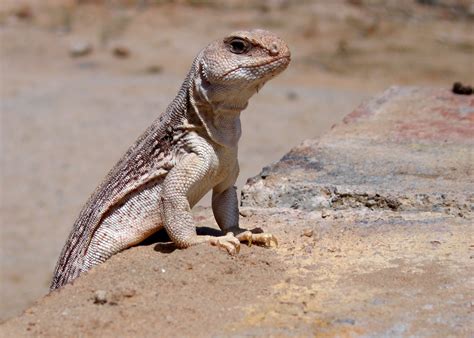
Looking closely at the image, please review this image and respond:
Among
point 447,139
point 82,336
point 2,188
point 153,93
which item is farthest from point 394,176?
point 153,93

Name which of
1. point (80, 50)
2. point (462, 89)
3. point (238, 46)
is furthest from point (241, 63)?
point (80, 50)

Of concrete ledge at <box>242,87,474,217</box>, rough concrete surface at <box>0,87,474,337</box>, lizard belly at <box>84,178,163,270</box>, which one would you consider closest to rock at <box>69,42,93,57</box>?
concrete ledge at <box>242,87,474,217</box>

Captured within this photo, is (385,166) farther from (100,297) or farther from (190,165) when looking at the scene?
(100,297)

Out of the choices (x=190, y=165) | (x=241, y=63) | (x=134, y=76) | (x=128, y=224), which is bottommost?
(x=134, y=76)

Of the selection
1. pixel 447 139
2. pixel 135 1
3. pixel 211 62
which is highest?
pixel 211 62

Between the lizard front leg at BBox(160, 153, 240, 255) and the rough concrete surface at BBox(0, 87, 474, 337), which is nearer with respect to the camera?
the rough concrete surface at BBox(0, 87, 474, 337)

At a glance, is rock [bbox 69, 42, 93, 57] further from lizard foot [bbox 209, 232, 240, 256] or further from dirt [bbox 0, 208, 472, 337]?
lizard foot [bbox 209, 232, 240, 256]

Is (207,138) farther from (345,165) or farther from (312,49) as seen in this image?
(312,49)

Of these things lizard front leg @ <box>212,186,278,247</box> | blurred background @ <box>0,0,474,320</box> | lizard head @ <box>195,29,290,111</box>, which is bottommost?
blurred background @ <box>0,0,474,320</box>
